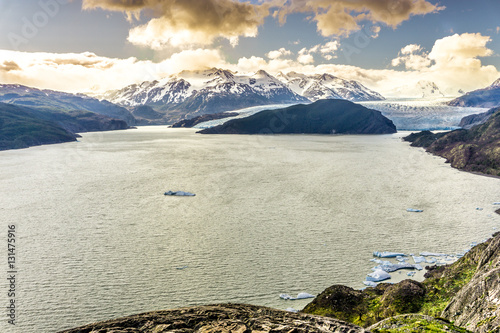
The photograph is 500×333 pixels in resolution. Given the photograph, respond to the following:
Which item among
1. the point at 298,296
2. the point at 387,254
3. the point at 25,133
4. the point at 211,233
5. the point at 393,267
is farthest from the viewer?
the point at 25,133

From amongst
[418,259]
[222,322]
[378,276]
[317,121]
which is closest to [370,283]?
[378,276]

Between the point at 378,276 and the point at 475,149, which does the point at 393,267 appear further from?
the point at 475,149

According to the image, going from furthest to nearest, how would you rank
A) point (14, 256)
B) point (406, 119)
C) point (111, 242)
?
point (406, 119)
point (111, 242)
point (14, 256)

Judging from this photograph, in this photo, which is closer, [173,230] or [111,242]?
[111,242]

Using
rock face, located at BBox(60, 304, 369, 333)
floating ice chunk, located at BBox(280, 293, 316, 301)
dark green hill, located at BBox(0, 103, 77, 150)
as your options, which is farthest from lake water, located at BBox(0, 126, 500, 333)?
dark green hill, located at BBox(0, 103, 77, 150)

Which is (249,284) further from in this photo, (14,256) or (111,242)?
(14,256)

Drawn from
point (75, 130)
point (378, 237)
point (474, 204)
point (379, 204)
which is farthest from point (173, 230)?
point (75, 130)
